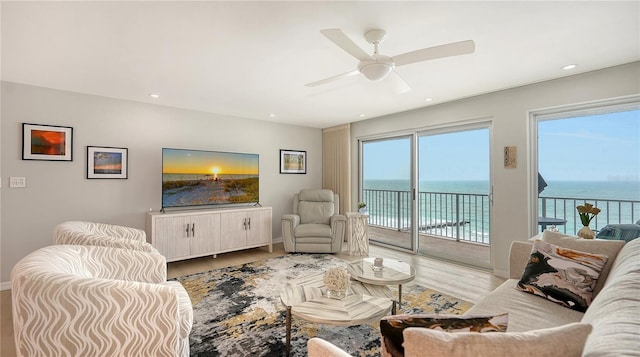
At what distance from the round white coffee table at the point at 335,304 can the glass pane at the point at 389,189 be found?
8.77ft

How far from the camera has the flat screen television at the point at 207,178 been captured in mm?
3992

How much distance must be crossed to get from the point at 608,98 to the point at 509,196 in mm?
1307

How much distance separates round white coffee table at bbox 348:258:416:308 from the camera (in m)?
2.25

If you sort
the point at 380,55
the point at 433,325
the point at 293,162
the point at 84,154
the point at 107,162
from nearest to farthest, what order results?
the point at 433,325 → the point at 380,55 → the point at 84,154 → the point at 107,162 → the point at 293,162

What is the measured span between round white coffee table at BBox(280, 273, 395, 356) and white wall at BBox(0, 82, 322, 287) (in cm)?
293

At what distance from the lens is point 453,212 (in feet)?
17.0

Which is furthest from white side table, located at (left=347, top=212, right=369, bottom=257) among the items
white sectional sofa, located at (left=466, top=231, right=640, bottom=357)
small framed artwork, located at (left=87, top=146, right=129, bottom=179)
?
small framed artwork, located at (left=87, top=146, right=129, bottom=179)

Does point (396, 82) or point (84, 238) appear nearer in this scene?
point (84, 238)

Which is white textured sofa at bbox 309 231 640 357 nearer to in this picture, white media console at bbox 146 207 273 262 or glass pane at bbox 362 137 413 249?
glass pane at bbox 362 137 413 249

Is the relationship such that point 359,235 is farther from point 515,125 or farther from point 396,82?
point 396,82

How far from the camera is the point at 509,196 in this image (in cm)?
341

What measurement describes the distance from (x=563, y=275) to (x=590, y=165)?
2061 mm

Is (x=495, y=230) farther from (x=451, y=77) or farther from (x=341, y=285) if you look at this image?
(x=341, y=285)

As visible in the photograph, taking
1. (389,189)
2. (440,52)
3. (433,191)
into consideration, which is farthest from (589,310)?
(389,189)
